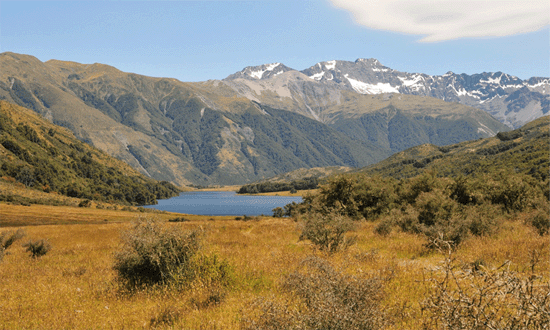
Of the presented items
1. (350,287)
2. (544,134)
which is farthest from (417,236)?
(544,134)

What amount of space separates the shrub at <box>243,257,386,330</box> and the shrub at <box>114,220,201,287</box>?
4.21 m

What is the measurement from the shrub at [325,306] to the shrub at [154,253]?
421 centimetres

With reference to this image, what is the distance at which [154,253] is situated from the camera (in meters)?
11.1

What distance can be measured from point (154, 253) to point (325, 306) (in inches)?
277

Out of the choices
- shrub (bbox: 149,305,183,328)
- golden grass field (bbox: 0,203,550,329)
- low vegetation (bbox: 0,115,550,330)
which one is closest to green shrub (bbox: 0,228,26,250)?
low vegetation (bbox: 0,115,550,330)

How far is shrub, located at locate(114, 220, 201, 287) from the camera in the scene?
11.1 meters

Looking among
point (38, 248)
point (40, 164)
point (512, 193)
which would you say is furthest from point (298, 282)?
point (40, 164)

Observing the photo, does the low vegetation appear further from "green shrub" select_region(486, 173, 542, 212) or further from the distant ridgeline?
the distant ridgeline

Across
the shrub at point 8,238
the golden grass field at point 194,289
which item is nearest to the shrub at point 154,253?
the golden grass field at point 194,289

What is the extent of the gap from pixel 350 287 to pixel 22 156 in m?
182

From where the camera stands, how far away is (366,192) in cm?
3494

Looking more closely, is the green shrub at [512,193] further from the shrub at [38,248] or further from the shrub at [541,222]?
the shrub at [38,248]

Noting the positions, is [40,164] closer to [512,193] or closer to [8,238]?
[8,238]

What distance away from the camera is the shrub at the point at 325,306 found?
5.51 m
